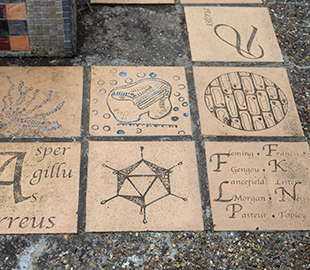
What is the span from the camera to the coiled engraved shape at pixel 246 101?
2150 mm

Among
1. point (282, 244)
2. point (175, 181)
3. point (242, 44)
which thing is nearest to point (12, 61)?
point (175, 181)

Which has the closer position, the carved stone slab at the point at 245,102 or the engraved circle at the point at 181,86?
the carved stone slab at the point at 245,102

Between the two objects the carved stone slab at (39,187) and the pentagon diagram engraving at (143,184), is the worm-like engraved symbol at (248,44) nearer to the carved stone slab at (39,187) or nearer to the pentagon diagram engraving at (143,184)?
the pentagon diagram engraving at (143,184)

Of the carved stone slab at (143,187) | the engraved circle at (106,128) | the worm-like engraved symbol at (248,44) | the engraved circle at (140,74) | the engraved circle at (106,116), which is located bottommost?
the carved stone slab at (143,187)

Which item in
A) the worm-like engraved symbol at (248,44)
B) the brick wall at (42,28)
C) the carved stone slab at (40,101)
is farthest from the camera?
the worm-like engraved symbol at (248,44)

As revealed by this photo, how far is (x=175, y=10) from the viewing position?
264 cm

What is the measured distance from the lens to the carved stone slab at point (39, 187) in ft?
5.82

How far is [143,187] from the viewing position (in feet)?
6.22

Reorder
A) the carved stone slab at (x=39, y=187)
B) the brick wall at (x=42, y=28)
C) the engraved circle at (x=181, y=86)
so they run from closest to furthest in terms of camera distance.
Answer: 1. the carved stone slab at (x=39, y=187)
2. the brick wall at (x=42, y=28)
3. the engraved circle at (x=181, y=86)

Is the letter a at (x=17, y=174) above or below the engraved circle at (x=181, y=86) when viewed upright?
below

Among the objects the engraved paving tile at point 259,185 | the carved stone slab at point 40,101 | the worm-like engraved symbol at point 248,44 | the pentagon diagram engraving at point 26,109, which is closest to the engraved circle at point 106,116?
the carved stone slab at point 40,101

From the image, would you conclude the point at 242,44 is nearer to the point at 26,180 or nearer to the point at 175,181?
the point at 175,181

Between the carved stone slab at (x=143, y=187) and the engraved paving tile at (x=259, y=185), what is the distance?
5.0 inches

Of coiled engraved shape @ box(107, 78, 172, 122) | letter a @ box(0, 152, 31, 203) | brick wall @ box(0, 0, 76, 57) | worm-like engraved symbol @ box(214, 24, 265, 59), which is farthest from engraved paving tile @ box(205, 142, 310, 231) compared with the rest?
brick wall @ box(0, 0, 76, 57)
